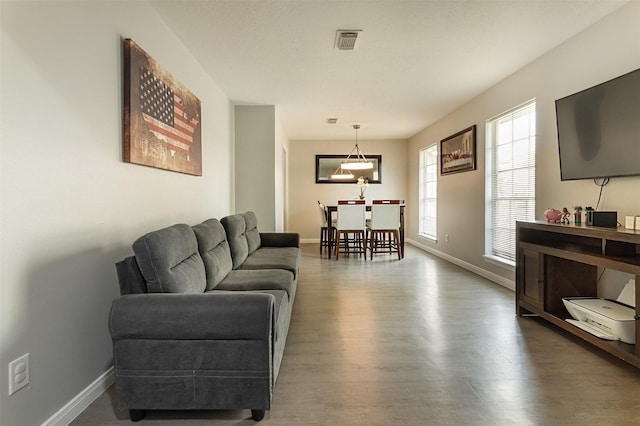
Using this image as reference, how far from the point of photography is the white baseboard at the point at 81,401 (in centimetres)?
160

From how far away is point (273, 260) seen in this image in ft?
11.2

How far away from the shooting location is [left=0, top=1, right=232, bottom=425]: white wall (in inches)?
54.2

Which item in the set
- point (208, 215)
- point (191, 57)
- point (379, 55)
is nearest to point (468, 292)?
point (379, 55)

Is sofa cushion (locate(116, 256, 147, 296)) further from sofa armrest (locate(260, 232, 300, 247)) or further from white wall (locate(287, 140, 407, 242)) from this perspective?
white wall (locate(287, 140, 407, 242))

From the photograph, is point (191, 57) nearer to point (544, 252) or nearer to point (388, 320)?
point (388, 320)

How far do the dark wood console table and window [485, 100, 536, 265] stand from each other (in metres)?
0.92

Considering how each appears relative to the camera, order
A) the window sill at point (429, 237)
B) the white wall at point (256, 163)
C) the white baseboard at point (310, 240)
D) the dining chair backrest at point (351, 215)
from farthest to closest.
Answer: the white baseboard at point (310, 240) < the window sill at point (429, 237) < the dining chair backrest at point (351, 215) < the white wall at point (256, 163)

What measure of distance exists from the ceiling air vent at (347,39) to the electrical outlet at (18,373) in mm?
2967

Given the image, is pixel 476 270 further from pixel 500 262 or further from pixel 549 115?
pixel 549 115

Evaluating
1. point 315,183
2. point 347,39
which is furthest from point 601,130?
point 315,183

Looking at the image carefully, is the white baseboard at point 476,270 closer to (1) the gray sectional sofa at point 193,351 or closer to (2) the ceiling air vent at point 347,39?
(2) the ceiling air vent at point 347,39

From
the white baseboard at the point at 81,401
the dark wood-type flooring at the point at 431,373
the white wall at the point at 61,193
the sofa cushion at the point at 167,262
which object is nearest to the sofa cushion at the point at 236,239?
the dark wood-type flooring at the point at 431,373

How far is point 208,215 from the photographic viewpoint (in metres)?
4.11

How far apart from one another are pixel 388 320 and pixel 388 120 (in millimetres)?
4329
